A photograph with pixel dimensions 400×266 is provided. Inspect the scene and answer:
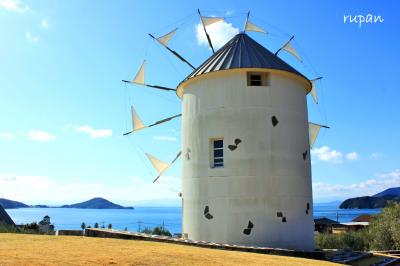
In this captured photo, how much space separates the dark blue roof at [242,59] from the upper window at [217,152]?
2822 millimetres

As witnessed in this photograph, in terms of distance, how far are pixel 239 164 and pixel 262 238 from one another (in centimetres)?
280

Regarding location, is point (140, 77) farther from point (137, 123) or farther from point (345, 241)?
point (345, 241)

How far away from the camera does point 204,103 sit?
56.7 ft

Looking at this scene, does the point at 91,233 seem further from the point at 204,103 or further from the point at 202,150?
the point at 204,103

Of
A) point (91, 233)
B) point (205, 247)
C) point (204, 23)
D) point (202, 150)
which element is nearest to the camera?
point (205, 247)

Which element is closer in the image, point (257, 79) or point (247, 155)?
point (247, 155)

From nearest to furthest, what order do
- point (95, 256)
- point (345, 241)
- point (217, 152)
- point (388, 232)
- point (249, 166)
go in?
point (95, 256), point (249, 166), point (217, 152), point (388, 232), point (345, 241)

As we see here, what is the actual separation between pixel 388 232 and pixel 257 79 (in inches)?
737

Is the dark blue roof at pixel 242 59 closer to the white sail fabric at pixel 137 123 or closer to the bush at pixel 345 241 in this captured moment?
the white sail fabric at pixel 137 123

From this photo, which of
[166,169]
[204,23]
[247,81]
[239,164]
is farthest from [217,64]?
[166,169]

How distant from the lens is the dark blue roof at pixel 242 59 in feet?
55.8

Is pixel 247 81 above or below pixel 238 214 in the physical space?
above

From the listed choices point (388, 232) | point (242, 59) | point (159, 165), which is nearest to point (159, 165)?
point (159, 165)

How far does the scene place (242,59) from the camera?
17.3 m
